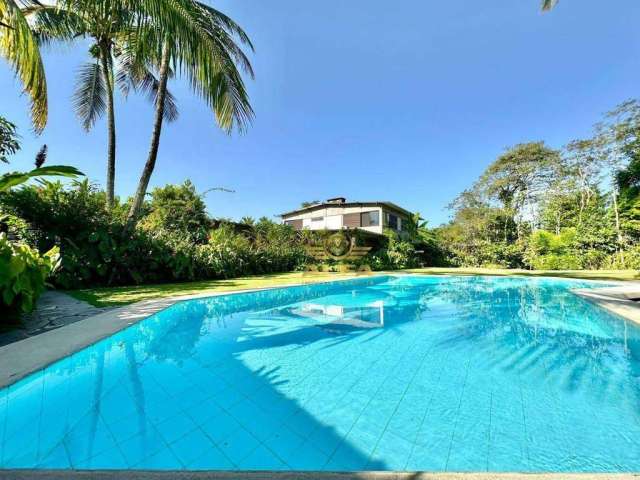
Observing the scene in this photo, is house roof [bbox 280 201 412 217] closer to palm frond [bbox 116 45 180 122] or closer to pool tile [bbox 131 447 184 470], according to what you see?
palm frond [bbox 116 45 180 122]

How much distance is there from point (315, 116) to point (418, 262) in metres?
15.4

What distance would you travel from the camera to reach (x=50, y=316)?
5.69 meters

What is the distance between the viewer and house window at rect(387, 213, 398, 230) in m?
26.2

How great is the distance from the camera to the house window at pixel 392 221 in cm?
2617

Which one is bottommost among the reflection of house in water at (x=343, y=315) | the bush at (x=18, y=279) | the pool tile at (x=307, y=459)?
the pool tile at (x=307, y=459)

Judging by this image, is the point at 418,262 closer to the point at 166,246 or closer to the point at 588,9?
the point at 588,9

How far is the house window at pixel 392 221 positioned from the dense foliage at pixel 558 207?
4.82 metres

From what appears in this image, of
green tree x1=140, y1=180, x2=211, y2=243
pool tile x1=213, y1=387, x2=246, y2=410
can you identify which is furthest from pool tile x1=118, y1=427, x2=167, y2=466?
green tree x1=140, y1=180, x2=211, y2=243

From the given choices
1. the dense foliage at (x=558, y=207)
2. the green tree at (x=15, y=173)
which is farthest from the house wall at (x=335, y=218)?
the green tree at (x=15, y=173)

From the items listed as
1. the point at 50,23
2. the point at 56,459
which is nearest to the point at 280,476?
the point at 56,459

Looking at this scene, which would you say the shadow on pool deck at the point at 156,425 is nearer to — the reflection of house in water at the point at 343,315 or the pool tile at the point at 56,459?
the pool tile at the point at 56,459

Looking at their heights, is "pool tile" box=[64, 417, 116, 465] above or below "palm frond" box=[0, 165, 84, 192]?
below

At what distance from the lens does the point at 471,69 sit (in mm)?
15055

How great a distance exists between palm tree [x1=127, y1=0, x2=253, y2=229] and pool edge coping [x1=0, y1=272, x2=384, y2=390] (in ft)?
18.3
